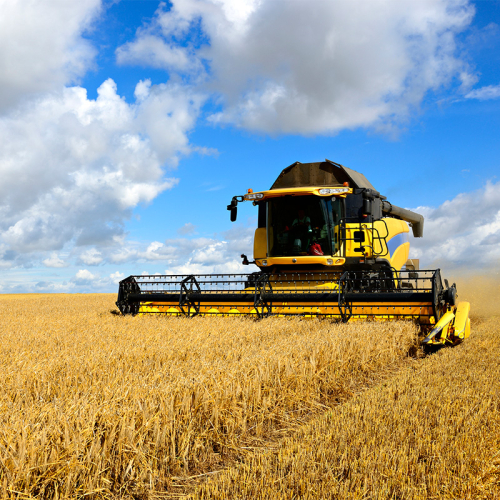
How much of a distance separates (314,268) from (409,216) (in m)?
5.18

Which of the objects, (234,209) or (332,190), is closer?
(332,190)

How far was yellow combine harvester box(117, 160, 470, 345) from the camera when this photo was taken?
7.96 m

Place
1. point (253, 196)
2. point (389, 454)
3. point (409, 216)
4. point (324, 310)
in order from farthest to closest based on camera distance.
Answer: point (409, 216), point (253, 196), point (324, 310), point (389, 454)

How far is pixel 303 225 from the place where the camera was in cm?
904

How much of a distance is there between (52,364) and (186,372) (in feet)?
4.03

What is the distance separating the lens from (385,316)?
7855mm

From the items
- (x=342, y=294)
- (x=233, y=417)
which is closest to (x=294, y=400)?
(x=233, y=417)

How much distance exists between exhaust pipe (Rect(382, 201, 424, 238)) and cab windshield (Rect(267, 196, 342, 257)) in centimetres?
245

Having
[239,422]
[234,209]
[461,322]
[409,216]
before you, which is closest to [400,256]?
[409,216]

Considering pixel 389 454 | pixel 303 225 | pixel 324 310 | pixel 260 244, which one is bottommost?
pixel 389 454

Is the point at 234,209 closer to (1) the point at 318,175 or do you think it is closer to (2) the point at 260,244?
(2) the point at 260,244

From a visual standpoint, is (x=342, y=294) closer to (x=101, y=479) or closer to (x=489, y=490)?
(x=489, y=490)

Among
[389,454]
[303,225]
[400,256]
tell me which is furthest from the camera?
[400,256]

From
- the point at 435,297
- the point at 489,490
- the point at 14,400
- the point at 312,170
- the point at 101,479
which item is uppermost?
the point at 312,170
